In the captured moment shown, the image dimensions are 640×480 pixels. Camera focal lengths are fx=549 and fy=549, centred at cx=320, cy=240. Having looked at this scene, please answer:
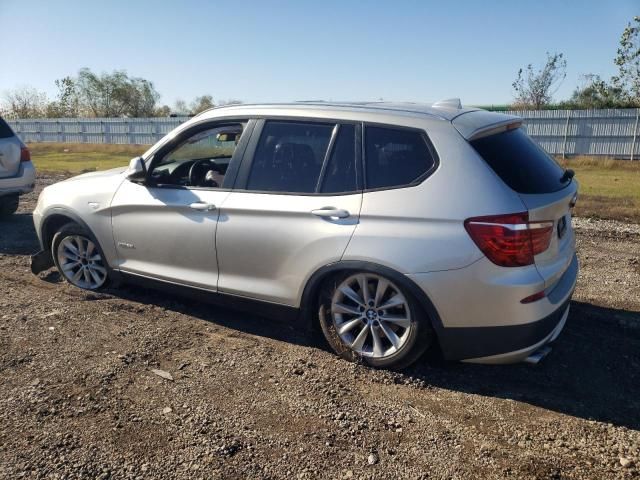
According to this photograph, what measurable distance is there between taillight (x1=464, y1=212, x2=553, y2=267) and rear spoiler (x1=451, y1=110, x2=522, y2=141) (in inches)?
23.3

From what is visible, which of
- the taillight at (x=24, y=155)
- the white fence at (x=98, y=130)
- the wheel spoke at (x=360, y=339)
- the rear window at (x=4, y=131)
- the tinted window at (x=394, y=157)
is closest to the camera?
the tinted window at (x=394, y=157)

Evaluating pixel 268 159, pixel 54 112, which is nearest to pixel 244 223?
pixel 268 159

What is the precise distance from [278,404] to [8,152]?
709cm

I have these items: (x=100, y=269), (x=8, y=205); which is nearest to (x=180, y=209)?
(x=100, y=269)

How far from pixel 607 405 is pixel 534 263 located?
1.00m

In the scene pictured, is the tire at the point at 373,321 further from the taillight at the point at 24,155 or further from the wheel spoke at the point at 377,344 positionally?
the taillight at the point at 24,155

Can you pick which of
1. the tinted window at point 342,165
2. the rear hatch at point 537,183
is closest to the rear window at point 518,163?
the rear hatch at point 537,183

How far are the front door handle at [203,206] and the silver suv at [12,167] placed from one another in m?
5.54

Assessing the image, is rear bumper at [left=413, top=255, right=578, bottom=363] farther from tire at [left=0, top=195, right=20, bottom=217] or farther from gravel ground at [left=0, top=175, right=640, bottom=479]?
tire at [left=0, top=195, right=20, bottom=217]

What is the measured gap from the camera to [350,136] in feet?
12.6

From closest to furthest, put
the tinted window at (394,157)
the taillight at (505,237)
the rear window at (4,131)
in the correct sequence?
the taillight at (505,237) → the tinted window at (394,157) → the rear window at (4,131)

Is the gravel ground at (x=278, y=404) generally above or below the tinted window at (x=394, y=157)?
below

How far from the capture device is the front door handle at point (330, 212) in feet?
12.0

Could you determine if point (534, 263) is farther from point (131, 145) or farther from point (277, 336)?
point (131, 145)
